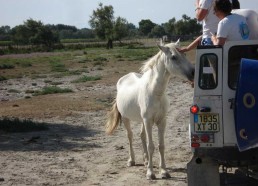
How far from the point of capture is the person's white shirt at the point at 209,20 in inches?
265

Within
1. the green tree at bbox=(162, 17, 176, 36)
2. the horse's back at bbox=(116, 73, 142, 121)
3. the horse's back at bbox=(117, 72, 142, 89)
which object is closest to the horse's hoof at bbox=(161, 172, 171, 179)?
the horse's back at bbox=(116, 73, 142, 121)

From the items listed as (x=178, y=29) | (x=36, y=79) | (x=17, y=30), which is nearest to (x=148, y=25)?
(x=178, y=29)

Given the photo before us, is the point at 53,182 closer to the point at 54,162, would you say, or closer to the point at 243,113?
the point at 54,162

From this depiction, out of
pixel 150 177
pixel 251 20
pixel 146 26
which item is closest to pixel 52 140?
pixel 150 177

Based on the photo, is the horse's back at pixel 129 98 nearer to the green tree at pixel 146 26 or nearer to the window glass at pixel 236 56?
the window glass at pixel 236 56

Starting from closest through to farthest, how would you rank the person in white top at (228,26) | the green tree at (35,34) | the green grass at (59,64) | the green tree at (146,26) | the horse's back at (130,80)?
the person in white top at (228,26) < the horse's back at (130,80) < the green grass at (59,64) < the green tree at (35,34) < the green tree at (146,26)

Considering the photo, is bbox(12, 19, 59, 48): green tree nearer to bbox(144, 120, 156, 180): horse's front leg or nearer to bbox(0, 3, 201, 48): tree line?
bbox(0, 3, 201, 48): tree line

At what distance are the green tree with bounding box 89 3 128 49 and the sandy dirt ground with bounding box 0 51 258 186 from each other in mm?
67018

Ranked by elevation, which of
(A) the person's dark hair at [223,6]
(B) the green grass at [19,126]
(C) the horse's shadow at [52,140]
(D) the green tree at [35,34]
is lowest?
(C) the horse's shadow at [52,140]

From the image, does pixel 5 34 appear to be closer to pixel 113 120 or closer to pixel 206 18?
pixel 113 120

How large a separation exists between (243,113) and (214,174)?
91 centimetres

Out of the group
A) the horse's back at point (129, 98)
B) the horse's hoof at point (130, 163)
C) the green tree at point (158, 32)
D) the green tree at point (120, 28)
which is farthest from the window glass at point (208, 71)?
the green tree at point (158, 32)

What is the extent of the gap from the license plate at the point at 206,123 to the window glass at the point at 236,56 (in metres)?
0.43

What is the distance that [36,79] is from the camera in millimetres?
26984
